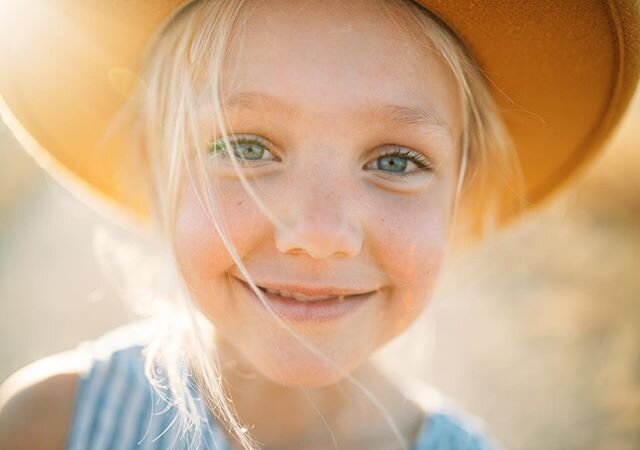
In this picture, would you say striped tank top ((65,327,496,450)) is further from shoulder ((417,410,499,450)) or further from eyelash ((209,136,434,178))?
eyelash ((209,136,434,178))

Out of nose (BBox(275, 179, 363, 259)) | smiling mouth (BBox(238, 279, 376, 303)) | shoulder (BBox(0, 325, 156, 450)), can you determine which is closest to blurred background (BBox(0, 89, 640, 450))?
smiling mouth (BBox(238, 279, 376, 303))

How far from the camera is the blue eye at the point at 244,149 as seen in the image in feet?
4.94

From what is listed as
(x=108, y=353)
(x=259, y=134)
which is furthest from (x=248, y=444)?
(x=259, y=134)

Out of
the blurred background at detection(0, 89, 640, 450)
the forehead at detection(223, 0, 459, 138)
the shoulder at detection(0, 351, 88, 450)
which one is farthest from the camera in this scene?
the blurred background at detection(0, 89, 640, 450)

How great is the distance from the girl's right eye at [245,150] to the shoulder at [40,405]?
2.39 ft

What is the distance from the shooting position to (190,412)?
1.75m

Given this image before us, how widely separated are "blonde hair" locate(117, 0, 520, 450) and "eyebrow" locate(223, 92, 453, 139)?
54mm

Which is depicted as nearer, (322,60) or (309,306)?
(322,60)

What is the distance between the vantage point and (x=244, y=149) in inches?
59.9

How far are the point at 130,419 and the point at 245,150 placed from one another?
0.77 meters

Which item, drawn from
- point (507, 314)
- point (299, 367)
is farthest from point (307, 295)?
point (507, 314)

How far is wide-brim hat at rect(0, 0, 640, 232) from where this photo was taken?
153cm

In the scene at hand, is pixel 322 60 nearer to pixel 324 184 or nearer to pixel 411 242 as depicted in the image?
pixel 324 184

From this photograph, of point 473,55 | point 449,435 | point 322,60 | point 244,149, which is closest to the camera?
point 322,60
